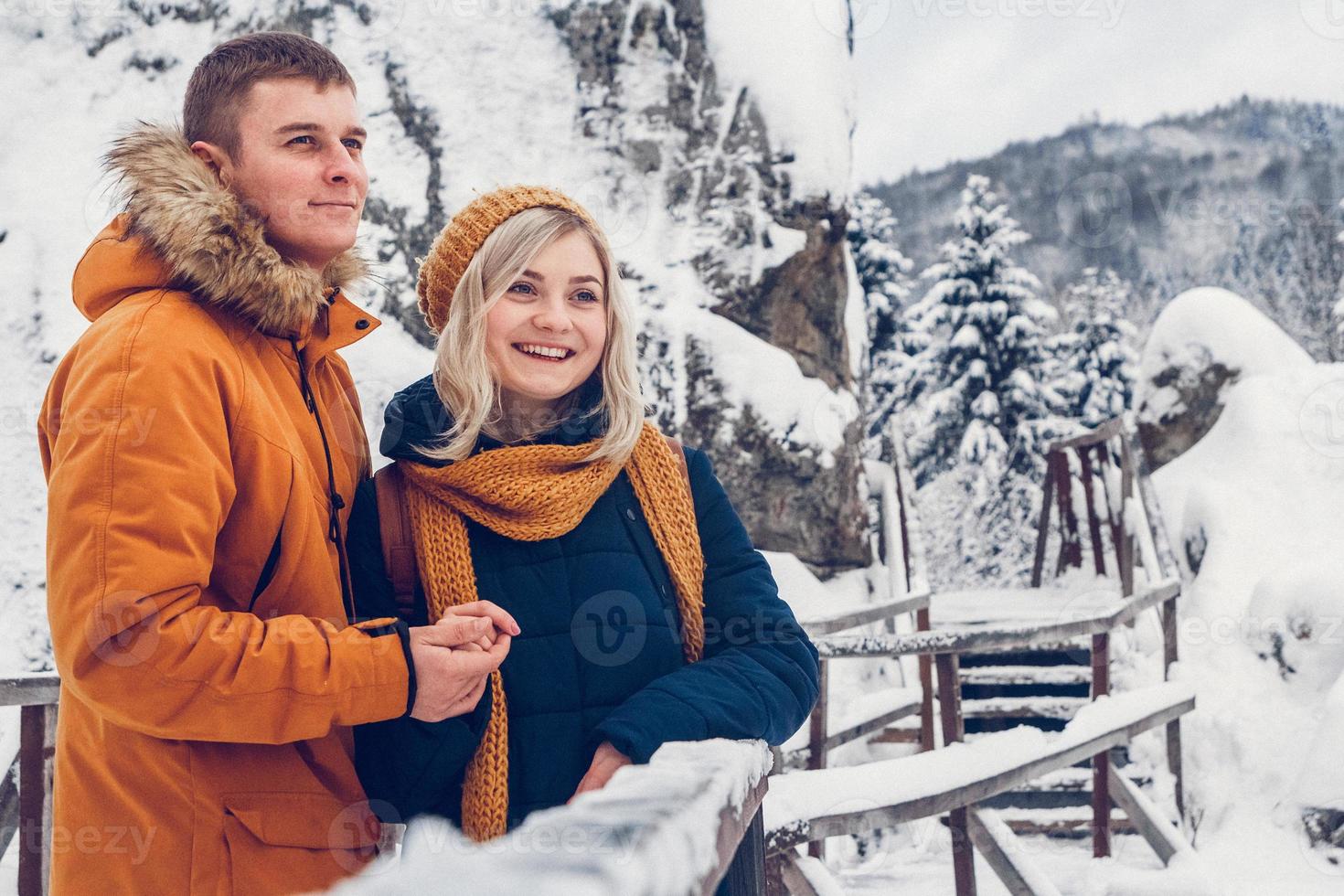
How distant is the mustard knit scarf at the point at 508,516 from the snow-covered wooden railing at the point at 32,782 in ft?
5.15

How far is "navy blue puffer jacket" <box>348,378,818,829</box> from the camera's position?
1589 millimetres

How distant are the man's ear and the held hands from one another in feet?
3.03

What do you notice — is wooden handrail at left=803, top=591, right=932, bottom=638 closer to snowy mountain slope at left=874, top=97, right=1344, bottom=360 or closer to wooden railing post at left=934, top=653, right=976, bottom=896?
wooden railing post at left=934, top=653, right=976, bottom=896

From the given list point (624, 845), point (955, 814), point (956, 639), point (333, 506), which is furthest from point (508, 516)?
point (956, 639)

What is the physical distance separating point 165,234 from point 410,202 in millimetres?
7951

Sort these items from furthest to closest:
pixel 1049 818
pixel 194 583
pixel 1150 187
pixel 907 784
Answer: pixel 1150 187 → pixel 1049 818 → pixel 907 784 → pixel 194 583

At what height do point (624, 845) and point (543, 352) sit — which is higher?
point (543, 352)

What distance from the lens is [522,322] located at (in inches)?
71.8

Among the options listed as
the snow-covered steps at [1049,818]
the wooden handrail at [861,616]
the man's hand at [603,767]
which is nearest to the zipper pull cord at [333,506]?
the man's hand at [603,767]

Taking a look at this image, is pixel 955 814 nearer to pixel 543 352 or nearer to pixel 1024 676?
pixel 543 352

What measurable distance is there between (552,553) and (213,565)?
20.3 inches

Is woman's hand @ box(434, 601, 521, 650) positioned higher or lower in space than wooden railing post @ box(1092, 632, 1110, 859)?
higher

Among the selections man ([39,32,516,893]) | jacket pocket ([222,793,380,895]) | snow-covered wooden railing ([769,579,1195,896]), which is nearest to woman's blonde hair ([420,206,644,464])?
man ([39,32,516,893])

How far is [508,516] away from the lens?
5.65 feet
